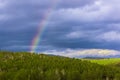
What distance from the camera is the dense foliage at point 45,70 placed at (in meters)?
47.5

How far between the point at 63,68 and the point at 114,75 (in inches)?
321

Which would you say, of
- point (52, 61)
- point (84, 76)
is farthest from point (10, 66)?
point (84, 76)

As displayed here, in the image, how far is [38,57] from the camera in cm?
6178

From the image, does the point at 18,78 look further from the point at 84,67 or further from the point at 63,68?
the point at 84,67

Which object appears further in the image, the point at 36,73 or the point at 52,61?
the point at 52,61

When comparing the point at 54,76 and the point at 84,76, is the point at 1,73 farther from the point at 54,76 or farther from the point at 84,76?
the point at 84,76

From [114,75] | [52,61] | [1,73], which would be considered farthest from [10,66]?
[114,75]

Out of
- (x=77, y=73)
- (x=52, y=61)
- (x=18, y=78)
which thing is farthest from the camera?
(x=52, y=61)

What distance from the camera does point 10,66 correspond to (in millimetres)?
52562

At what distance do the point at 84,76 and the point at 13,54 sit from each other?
755 inches

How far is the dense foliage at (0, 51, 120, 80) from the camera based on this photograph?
47.5 m

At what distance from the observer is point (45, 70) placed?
51.9 m

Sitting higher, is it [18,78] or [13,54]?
[13,54]

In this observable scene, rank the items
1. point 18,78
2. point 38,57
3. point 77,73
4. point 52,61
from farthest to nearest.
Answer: point 38,57, point 52,61, point 77,73, point 18,78
